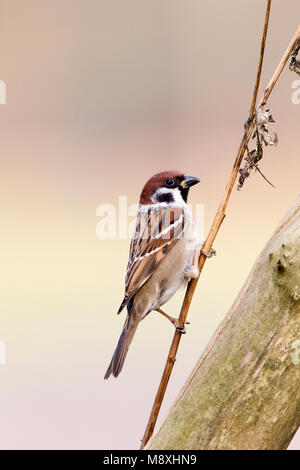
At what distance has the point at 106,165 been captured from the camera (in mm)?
5422

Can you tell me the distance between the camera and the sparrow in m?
2.76

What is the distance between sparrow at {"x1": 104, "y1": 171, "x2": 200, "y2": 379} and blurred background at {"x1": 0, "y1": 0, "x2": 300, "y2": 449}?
1.20m

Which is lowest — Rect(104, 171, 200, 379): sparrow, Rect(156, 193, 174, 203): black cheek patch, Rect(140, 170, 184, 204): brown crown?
Rect(104, 171, 200, 379): sparrow

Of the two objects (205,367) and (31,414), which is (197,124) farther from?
(205,367)

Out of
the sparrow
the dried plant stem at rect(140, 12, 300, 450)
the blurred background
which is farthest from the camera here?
the blurred background

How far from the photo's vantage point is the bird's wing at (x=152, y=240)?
2793mm

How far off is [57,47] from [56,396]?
11.6ft

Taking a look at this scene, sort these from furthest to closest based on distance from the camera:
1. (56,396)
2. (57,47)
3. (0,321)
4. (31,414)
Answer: (57,47), (0,321), (56,396), (31,414)

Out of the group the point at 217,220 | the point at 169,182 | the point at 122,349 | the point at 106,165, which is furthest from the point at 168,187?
the point at 106,165

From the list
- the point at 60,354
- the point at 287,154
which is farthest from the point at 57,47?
the point at 60,354

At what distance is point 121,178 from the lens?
17.2 ft

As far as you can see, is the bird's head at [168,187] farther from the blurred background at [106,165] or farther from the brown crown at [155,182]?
the blurred background at [106,165]

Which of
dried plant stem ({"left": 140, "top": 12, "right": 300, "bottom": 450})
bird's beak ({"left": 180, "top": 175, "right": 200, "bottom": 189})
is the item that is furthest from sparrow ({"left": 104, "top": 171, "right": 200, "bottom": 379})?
dried plant stem ({"left": 140, "top": 12, "right": 300, "bottom": 450})

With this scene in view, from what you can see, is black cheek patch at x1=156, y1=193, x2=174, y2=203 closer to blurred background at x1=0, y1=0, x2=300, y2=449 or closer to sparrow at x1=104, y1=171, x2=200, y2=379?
sparrow at x1=104, y1=171, x2=200, y2=379
